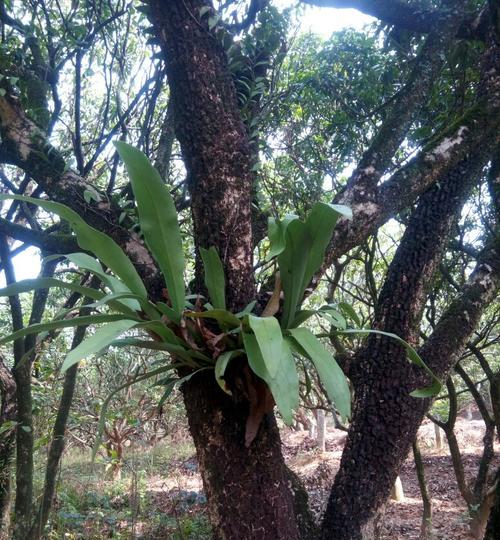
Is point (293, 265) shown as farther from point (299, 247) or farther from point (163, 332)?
point (163, 332)

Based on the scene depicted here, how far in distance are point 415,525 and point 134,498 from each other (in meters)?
2.54

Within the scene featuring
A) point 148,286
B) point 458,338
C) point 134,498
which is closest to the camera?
point 148,286

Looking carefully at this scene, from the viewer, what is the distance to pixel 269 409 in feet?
3.10

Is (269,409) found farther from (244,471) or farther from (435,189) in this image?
(435,189)

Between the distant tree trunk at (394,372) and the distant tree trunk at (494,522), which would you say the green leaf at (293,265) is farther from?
the distant tree trunk at (394,372)

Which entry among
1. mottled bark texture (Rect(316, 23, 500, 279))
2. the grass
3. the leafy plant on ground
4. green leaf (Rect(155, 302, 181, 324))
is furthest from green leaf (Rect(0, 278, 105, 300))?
the grass

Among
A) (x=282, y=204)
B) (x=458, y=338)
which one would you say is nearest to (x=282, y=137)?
(x=282, y=204)

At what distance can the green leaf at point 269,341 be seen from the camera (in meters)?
0.70

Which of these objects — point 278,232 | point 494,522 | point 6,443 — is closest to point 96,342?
point 278,232

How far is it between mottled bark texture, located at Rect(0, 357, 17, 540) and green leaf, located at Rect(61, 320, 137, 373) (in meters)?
2.11

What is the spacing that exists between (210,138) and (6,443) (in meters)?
2.25

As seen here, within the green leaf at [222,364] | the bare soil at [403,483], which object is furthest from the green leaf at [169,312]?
the bare soil at [403,483]

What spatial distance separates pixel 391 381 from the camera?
1493 mm

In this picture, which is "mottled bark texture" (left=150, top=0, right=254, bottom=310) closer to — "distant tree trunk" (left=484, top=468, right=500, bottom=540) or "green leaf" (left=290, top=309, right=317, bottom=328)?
"green leaf" (left=290, top=309, right=317, bottom=328)
